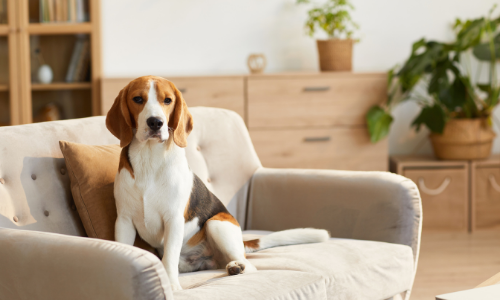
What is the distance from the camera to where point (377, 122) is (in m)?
3.47

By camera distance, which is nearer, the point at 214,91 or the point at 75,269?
the point at 75,269

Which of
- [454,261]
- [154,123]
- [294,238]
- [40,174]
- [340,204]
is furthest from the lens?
[454,261]

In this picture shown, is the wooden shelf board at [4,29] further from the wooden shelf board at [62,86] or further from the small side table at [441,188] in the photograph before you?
the small side table at [441,188]

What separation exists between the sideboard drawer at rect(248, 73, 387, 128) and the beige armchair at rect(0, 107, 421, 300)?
1.23 metres

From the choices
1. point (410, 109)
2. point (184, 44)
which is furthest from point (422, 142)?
point (184, 44)

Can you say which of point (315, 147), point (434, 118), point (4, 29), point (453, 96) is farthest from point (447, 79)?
point (4, 29)

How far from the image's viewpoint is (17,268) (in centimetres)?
123

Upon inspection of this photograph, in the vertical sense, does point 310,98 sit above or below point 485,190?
above

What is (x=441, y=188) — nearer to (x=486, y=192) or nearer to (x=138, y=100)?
(x=486, y=192)

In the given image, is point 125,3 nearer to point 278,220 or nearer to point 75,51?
point 75,51

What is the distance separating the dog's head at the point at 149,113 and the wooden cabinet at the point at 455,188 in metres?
2.43

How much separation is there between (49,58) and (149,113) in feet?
8.22

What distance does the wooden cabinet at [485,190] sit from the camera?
3559mm

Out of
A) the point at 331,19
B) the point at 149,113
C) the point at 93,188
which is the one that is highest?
the point at 331,19
